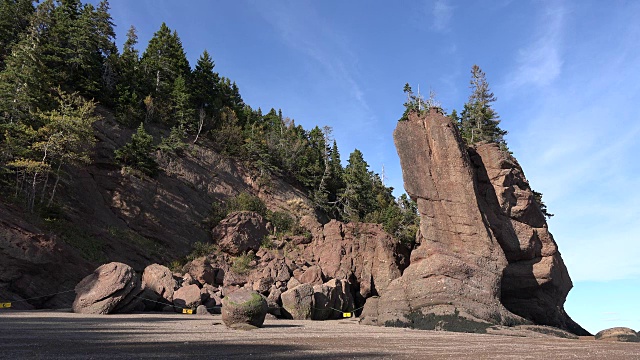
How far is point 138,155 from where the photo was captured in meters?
34.0

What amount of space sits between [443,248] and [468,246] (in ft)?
4.40

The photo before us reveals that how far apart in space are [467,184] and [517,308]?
28.6ft

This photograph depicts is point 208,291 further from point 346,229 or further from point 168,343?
point 168,343

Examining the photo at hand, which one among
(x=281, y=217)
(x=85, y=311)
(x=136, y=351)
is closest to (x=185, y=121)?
(x=281, y=217)

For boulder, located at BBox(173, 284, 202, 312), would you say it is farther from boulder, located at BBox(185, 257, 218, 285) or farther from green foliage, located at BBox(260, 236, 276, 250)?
green foliage, located at BBox(260, 236, 276, 250)

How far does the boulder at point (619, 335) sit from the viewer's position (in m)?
19.1

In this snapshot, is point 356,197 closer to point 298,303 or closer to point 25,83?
point 298,303

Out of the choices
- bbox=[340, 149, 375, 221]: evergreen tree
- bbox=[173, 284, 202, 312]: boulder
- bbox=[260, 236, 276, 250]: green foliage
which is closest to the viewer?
bbox=[173, 284, 202, 312]: boulder

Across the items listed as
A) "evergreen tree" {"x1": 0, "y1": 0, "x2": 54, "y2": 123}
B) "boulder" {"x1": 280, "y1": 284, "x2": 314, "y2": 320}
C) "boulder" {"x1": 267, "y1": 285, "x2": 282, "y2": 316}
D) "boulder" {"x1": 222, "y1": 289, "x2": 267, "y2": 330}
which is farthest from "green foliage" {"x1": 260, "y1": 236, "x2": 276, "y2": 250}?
"evergreen tree" {"x1": 0, "y1": 0, "x2": 54, "y2": 123}

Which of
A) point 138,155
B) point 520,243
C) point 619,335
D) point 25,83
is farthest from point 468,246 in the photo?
point 25,83

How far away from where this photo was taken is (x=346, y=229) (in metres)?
31.9

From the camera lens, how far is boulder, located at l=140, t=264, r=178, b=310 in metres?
20.2

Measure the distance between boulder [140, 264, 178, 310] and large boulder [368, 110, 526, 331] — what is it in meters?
11.4

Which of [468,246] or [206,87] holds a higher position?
[206,87]
